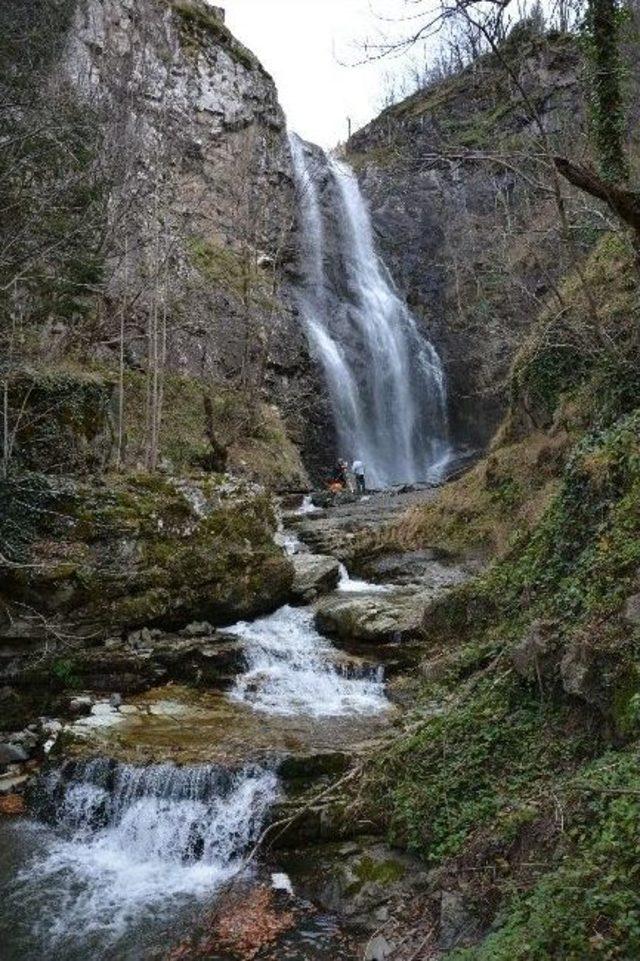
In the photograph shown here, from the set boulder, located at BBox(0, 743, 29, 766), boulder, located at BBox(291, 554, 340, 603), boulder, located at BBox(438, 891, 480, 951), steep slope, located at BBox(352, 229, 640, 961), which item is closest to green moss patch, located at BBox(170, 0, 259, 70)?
boulder, located at BBox(291, 554, 340, 603)

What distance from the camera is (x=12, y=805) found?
23.0 ft

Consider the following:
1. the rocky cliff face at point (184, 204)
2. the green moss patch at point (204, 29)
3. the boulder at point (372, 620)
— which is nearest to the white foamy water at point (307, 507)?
the rocky cliff face at point (184, 204)

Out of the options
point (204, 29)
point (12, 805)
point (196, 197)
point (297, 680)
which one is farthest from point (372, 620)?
point (204, 29)

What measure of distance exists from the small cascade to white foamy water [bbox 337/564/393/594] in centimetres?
598

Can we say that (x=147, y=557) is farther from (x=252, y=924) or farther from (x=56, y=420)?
(x=252, y=924)

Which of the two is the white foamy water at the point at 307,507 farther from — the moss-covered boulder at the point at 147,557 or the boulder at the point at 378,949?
the boulder at the point at 378,949

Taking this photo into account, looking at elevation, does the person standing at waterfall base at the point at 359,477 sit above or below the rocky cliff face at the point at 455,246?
below

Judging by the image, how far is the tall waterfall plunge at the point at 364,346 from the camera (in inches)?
1055

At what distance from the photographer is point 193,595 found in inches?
407

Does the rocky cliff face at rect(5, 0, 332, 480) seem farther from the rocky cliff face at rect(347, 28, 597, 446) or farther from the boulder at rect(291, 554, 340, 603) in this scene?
the rocky cliff face at rect(347, 28, 597, 446)

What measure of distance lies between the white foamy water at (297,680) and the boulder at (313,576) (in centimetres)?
114

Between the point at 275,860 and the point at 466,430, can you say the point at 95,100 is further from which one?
the point at 466,430

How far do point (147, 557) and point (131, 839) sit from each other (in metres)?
4.04

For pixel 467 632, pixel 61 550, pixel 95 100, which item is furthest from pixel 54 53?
pixel 467 632
